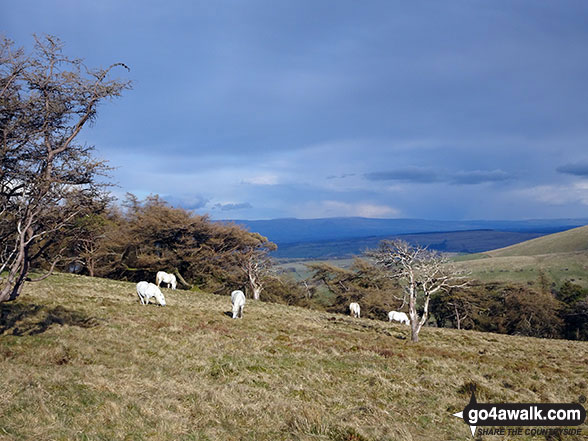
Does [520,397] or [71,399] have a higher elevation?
[71,399]

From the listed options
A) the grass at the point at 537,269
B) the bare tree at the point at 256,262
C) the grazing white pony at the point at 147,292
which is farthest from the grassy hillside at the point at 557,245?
the grazing white pony at the point at 147,292

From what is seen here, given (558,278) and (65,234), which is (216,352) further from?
(558,278)

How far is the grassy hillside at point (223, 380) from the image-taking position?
779cm

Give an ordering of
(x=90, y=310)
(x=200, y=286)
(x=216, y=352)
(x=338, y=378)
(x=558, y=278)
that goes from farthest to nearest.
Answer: (x=558, y=278) < (x=200, y=286) < (x=90, y=310) < (x=216, y=352) < (x=338, y=378)

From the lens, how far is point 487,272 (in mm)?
116375

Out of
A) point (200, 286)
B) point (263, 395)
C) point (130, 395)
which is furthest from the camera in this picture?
point (200, 286)

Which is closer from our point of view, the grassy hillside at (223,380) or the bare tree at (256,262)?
the grassy hillside at (223,380)

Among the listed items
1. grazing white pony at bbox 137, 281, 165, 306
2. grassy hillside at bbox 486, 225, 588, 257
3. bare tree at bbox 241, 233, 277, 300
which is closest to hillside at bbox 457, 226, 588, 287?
grassy hillside at bbox 486, 225, 588, 257

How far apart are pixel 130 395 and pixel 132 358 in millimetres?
4303

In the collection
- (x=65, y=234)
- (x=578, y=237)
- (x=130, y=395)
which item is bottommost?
(x=130, y=395)

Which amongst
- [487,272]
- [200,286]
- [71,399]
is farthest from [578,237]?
[71,399]

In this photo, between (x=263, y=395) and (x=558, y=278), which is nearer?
(x=263, y=395)

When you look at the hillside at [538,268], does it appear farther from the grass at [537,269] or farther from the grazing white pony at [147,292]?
the grazing white pony at [147,292]

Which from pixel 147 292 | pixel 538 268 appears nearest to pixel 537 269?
pixel 538 268
